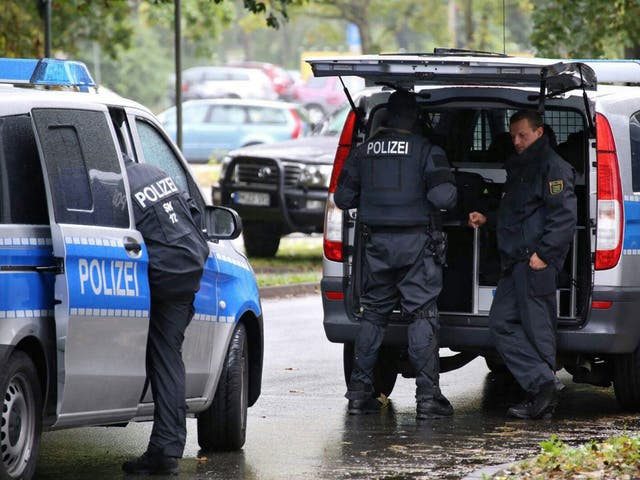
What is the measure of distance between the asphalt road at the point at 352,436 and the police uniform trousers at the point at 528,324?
0.29 metres

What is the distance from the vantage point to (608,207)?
856cm

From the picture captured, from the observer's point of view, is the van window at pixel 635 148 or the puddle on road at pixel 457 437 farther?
the van window at pixel 635 148

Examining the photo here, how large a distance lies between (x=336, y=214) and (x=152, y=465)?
2543mm

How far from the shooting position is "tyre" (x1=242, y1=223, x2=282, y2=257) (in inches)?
759

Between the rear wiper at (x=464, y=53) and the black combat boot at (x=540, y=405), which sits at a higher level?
the rear wiper at (x=464, y=53)

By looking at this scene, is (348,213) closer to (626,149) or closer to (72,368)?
(626,149)

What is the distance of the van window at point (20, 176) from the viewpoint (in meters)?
6.31

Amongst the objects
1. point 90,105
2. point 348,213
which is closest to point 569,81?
point 348,213

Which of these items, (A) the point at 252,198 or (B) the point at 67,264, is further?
(A) the point at 252,198

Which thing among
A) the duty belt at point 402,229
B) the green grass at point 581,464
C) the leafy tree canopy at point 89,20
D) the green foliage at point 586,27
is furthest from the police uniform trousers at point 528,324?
the green foliage at point 586,27

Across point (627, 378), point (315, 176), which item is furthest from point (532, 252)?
point (315, 176)

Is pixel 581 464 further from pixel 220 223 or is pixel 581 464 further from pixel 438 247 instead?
pixel 438 247

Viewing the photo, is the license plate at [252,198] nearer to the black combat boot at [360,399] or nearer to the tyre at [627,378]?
the black combat boot at [360,399]

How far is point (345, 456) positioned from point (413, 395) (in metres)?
2.25
